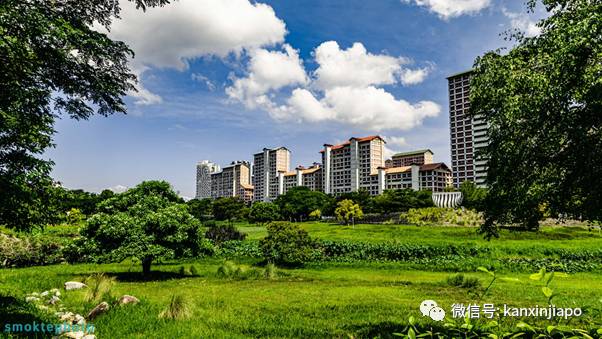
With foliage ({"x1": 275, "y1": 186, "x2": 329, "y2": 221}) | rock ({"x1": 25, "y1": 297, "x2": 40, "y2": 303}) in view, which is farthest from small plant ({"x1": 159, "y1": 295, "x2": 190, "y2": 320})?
foliage ({"x1": 275, "y1": 186, "x2": 329, "y2": 221})

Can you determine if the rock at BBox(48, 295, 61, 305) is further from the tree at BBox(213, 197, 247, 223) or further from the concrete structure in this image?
the tree at BBox(213, 197, 247, 223)

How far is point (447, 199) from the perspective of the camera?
103 metres

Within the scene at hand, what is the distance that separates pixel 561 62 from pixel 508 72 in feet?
4.01

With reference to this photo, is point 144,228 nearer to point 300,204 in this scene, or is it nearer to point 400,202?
point 400,202

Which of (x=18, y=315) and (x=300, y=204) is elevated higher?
(x=300, y=204)

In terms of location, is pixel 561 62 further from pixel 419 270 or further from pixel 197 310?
pixel 419 270

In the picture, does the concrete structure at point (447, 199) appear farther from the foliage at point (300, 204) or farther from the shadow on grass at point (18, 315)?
the shadow on grass at point (18, 315)

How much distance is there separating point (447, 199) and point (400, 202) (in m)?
15.9

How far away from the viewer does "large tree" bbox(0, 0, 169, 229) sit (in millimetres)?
7129

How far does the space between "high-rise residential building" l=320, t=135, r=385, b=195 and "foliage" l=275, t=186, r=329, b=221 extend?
165ft

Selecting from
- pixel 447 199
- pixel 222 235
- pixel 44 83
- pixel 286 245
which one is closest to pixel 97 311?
pixel 44 83

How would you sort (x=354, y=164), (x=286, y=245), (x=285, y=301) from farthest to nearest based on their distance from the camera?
(x=354, y=164)
(x=286, y=245)
(x=285, y=301)

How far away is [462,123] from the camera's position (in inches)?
6038

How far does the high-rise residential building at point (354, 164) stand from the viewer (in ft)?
552
